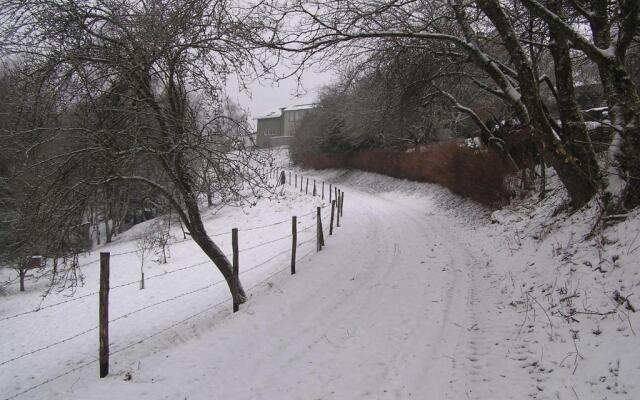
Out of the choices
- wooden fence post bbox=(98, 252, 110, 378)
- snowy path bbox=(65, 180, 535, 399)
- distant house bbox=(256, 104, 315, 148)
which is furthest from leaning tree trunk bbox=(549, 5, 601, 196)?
distant house bbox=(256, 104, 315, 148)

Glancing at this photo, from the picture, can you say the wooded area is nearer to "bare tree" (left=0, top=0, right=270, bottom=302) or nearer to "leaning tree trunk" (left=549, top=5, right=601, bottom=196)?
"leaning tree trunk" (left=549, top=5, right=601, bottom=196)

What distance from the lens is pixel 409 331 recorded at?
5473 mm

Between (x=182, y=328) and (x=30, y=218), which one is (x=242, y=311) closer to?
(x=182, y=328)

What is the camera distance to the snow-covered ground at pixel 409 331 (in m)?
4.14

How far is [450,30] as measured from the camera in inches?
397

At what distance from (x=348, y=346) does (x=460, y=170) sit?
13.7 meters

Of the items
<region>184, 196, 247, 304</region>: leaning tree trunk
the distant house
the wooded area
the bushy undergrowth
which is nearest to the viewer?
the wooded area

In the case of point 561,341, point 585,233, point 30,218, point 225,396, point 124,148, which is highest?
point 124,148

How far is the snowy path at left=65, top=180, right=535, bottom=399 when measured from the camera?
4223 millimetres

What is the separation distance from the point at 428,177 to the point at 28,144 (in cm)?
2041

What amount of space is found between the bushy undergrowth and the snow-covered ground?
11.3 ft

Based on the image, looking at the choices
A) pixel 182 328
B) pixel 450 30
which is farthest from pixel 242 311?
pixel 450 30

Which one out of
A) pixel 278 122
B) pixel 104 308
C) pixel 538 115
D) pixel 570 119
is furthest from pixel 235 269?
pixel 278 122

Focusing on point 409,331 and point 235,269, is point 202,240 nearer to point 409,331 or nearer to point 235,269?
point 235,269
